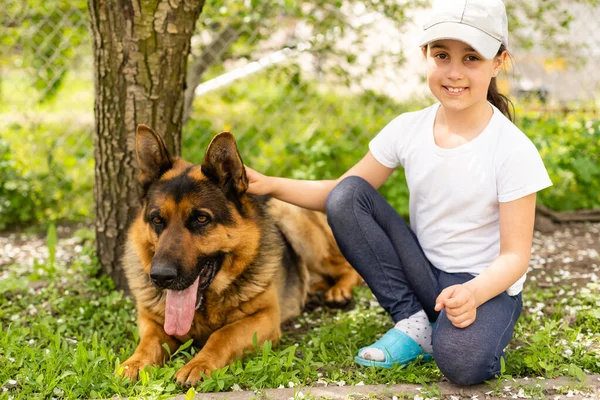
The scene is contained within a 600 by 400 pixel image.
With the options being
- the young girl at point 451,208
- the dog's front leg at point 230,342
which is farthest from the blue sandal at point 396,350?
the dog's front leg at point 230,342

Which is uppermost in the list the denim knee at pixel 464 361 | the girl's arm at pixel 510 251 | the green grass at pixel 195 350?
the girl's arm at pixel 510 251

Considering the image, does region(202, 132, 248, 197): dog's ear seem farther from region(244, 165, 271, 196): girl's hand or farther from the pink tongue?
the pink tongue

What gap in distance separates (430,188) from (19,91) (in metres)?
4.33

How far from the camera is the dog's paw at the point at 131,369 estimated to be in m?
2.77

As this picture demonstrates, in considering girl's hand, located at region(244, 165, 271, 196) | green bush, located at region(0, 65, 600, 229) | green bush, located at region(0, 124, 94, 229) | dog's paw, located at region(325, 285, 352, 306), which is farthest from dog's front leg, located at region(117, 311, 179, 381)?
green bush, located at region(0, 124, 94, 229)

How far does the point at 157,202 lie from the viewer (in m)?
3.16

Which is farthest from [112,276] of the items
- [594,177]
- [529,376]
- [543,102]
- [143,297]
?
[543,102]

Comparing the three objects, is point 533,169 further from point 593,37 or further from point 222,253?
point 593,37

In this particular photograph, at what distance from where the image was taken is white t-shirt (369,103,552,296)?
2867mm

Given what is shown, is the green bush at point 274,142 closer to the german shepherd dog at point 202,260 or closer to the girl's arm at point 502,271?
the german shepherd dog at point 202,260

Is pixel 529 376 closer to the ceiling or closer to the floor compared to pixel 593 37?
closer to the floor

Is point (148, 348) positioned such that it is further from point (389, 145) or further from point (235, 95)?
point (235, 95)

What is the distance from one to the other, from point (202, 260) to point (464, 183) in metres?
1.33

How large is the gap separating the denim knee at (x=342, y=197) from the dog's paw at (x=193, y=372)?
3.23 ft
